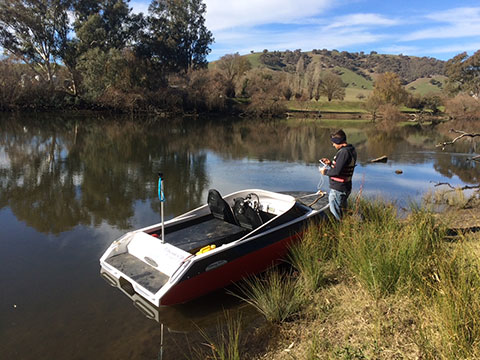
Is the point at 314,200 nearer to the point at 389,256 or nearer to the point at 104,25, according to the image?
the point at 389,256

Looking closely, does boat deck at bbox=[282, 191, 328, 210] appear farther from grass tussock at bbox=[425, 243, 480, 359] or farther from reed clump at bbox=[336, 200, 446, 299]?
grass tussock at bbox=[425, 243, 480, 359]

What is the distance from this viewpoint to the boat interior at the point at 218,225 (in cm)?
607

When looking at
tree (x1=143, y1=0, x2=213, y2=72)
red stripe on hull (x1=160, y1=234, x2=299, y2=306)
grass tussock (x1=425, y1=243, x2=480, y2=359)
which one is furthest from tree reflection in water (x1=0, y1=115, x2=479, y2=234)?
tree (x1=143, y1=0, x2=213, y2=72)

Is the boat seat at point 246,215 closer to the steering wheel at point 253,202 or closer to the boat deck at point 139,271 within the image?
the steering wheel at point 253,202

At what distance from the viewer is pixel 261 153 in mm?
20875

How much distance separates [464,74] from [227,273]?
311 feet

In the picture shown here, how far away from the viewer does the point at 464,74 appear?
80.6 metres

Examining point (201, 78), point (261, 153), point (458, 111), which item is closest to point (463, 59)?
point (458, 111)

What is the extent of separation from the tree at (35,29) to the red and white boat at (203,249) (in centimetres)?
4605

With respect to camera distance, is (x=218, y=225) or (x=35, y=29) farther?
(x=35, y=29)

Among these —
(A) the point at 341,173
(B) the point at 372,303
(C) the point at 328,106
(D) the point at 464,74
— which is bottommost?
(B) the point at 372,303

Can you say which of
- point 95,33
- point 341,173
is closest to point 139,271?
point 341,173

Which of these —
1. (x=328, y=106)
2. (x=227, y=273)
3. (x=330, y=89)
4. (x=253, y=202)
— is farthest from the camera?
(x=330, y=89)

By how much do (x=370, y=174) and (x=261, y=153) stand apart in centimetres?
710
